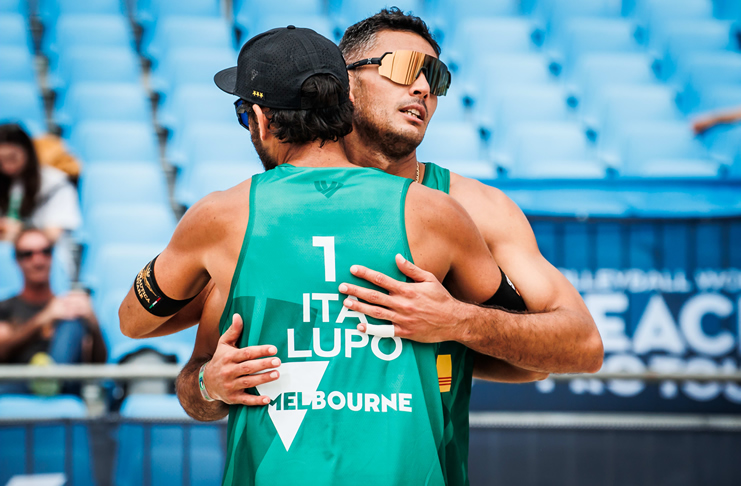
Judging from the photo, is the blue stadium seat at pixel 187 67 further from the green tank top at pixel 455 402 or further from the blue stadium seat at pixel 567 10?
the green tank top at pixel 455 402

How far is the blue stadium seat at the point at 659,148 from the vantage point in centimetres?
713

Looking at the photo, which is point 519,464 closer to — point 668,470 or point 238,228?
point 668,470

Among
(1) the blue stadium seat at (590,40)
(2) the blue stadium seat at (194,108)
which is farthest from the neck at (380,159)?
(1) the blue stadium seat at (590,40)

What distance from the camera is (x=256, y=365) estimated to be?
1.70 m

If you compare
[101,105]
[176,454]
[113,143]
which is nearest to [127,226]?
[113,143]

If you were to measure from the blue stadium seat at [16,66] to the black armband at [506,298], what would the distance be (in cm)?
712

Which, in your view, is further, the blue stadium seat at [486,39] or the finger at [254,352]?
the blue stadium seat at [486,39]

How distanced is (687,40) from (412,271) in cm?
842

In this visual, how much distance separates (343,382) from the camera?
1694 mm

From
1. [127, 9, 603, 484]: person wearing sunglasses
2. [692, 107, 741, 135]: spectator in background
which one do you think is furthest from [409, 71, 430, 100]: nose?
[692, 107, 741, 135]: spectator in background

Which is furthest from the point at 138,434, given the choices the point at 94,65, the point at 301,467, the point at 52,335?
the point at 94,65

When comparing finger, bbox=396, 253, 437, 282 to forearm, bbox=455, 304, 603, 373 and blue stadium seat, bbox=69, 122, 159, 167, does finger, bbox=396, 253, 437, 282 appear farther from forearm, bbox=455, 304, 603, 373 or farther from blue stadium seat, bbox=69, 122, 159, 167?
blue stadium seat, bbox=69, 122, 159, 167

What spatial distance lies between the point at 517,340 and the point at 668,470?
10.2 feet

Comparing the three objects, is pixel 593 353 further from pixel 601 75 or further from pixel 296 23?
pixel 296 23
